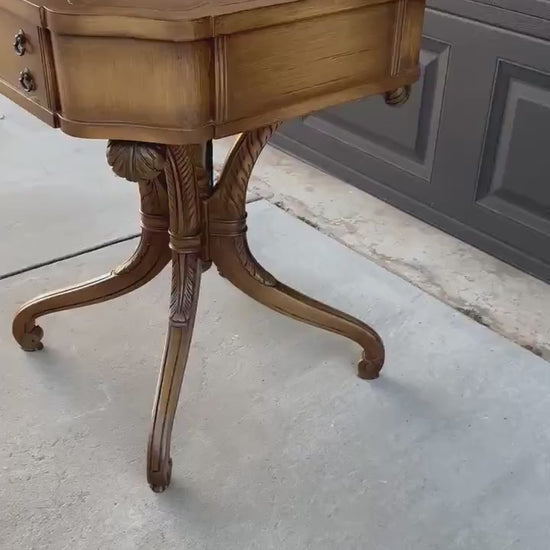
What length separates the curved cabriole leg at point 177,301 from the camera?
1.24 metres

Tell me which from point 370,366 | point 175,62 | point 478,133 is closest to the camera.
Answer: point 175,62

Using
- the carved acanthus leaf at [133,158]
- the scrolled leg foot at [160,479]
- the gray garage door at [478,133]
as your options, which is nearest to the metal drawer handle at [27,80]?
the carved acanthus leaf at [133,158]

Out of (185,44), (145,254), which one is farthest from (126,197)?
(185,44)

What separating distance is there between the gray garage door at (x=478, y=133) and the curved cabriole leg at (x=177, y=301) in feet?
2.80

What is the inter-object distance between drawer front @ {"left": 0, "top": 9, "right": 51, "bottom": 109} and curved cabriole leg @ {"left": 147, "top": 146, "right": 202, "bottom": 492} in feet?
0.79

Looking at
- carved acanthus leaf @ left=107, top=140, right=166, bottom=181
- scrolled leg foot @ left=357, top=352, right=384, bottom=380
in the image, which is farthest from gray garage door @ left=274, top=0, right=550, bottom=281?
carved acanthus leaf @ left=107, top=140, right=166, bottom=181

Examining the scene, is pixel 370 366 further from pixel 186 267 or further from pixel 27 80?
pixel 27 80

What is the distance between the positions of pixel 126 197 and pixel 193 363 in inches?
31.6

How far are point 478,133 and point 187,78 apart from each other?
1.14 m

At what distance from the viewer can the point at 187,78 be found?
93cm

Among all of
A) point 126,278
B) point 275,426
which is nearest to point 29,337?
point 126,278

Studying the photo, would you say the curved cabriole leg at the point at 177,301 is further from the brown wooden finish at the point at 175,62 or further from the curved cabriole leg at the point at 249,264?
the brown wooden finish at the point at 175,62

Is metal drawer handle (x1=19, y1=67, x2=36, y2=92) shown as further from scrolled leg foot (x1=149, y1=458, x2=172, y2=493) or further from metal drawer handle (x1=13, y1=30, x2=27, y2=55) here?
scrolled leg foot (x1=149, y1=458, x2=172, y2=493)

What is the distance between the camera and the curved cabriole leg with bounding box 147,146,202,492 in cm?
124
